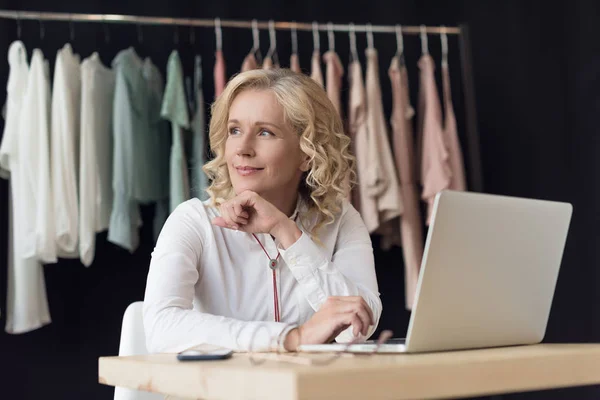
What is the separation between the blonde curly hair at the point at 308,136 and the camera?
5.94ft

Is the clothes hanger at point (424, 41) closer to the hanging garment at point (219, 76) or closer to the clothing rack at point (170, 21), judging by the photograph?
the clothing rack at point (170, 21)

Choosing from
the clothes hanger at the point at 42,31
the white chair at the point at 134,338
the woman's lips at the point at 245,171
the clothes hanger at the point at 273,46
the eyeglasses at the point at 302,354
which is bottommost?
the white chair at the point at 134,338

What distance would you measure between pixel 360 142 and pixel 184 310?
1.96 m

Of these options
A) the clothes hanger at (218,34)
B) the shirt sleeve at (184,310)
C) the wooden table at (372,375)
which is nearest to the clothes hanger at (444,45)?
the clothes hanger at (218,34)

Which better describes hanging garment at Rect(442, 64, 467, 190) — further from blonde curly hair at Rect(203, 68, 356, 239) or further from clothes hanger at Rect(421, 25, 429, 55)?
blonde curly hair at Rect(203, 68, 356, 239)

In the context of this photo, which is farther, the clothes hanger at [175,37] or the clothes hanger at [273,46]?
the clothes hanger at [175,37]

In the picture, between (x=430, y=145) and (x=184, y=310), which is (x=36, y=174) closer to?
(x=430, y=145)

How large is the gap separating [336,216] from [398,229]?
5.28 ft

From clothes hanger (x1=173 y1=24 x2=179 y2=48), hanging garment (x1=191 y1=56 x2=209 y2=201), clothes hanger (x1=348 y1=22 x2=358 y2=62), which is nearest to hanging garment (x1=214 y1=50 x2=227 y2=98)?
hanging garment (x1=191 y1=56 x2=209 y2=201)

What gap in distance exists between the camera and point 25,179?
2928mm

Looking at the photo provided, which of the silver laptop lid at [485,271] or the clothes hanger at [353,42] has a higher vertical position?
the clothes hanger at [353,42]

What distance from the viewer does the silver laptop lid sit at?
3.47ft

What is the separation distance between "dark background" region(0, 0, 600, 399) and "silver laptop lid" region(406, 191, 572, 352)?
7.81 feet

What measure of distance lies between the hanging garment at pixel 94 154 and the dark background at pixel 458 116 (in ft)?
1.23
